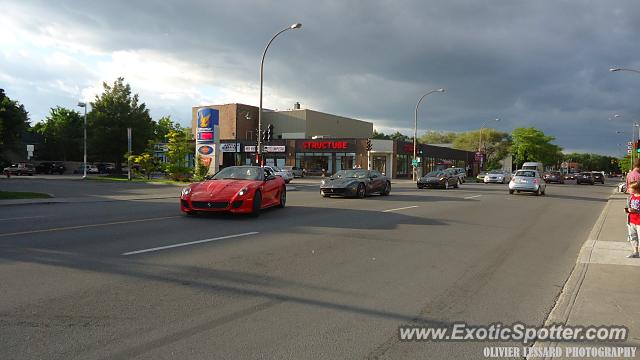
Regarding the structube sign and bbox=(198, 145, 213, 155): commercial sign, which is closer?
the structube sign

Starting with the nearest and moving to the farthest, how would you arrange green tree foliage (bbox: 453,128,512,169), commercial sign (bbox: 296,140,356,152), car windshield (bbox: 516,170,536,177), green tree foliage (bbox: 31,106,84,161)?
car windshield (bbox: 516,170,536,177) → commercial sign (bbox: 296,140,356,152) → green tree foliage (bbox: 31,106,84,161) → green tree foliage (bbox: 453,128,512,169)

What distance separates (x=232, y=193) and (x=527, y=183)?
21132 millimetres

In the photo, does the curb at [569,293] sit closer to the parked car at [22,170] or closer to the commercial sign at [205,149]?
the commercial sign at [205,149]

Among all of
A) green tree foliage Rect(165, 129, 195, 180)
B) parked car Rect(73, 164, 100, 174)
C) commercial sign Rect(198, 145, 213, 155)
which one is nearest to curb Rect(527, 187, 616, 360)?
commercial sign Rect(198, 145, 213, 155)

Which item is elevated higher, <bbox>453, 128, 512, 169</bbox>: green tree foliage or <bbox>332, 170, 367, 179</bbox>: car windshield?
<bbox>453, 128, 512, 169</bbox>: green tree foliage

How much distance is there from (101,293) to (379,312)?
300 centimetres

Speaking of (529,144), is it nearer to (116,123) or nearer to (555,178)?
(555,178)

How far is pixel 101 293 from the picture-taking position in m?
5.20

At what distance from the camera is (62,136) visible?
236 feet

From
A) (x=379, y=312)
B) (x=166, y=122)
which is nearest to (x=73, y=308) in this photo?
(x=379, y=312)

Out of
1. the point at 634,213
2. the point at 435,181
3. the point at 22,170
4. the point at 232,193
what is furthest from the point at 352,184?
the point at 22,170

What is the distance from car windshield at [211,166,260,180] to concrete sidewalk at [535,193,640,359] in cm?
823

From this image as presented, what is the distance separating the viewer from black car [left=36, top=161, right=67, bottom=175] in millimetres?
58812

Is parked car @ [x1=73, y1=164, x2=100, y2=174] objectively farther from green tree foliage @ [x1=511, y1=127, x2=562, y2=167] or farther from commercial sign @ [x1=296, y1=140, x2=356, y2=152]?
green tree foliage @ [x1=511, y1=127, x2=562, y2=167]
